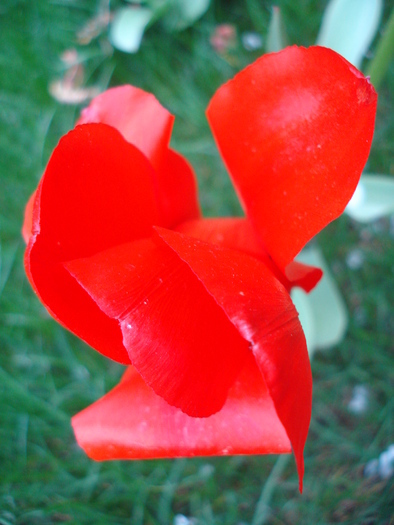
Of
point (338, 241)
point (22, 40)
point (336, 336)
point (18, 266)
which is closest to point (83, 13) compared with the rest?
point (22, 40)

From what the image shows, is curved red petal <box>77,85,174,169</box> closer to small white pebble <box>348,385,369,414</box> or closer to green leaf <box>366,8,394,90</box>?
green leaf <box>366,8,394,90</box>

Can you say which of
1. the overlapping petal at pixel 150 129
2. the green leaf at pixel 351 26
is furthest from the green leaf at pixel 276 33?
the overlapping petal at pixel 150 129

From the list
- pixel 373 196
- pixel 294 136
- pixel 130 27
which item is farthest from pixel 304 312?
pixel 130 27

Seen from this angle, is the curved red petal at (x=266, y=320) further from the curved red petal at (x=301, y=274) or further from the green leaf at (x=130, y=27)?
the green leaf at (x=130, y=27)

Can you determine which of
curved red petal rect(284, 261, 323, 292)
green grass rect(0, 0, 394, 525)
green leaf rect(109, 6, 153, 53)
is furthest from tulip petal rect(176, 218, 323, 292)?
green leaf rect(109, 6, 153, 53)

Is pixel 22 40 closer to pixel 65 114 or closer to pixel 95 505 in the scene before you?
pixel 65 114

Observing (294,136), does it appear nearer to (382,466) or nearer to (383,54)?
(383,54)
